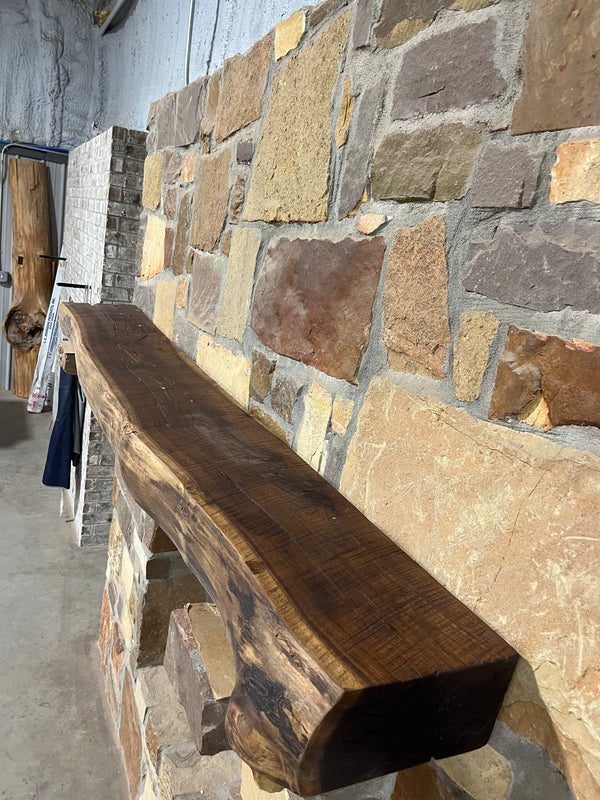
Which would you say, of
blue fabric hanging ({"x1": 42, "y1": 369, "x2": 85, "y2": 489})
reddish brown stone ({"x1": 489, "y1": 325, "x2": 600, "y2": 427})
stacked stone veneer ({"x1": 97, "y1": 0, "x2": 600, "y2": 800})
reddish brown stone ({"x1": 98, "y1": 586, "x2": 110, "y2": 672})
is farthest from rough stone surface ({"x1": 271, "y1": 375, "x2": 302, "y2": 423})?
blue fabric hanging ({"x1": 42, "y1": 369, "x2": 85, "y2": 489})

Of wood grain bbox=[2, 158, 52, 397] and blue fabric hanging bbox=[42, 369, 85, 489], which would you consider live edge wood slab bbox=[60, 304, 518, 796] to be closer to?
blue fabric hanging bbox=[42, 369, 85, 489]

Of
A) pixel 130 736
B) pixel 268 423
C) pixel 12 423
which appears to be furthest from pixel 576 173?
pixel 12 423

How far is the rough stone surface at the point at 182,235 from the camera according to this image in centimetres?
167

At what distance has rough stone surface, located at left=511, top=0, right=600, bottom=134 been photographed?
0.53m

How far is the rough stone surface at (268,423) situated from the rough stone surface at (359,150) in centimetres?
43

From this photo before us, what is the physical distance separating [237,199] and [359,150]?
0.51 m

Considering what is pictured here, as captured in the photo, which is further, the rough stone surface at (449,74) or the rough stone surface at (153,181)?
the rough stone surface at (153,181)

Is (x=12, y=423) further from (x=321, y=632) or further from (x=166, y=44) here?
(x=321, y=632)

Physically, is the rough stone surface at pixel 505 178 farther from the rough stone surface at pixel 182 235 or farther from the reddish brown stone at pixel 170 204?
the reddish brown stone at pixel 170 204

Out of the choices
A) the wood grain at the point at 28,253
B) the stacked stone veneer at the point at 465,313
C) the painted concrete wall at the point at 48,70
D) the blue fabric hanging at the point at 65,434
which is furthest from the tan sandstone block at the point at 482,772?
the painted concrete wall at the point at 48,70

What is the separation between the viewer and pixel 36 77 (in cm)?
490

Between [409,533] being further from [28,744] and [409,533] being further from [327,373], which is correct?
[28,744]

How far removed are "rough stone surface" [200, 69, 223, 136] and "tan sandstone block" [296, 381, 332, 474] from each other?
0.90 metres

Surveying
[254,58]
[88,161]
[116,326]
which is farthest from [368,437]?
[88,161]
